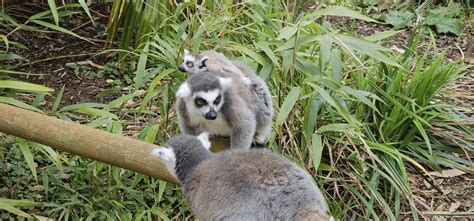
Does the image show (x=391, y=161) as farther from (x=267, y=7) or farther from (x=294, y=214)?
(x=294, y=214)

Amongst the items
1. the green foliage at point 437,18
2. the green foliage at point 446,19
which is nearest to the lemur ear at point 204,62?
the green foliage at point 437,18

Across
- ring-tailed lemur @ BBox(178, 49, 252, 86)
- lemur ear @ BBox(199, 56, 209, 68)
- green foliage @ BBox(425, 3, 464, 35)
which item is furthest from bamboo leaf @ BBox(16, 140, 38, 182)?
green foliage @ BBox(425, 3, 464, 35)

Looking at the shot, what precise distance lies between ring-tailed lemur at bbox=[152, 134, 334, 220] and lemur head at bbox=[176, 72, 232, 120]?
43 cm

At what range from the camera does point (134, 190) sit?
13.1ft

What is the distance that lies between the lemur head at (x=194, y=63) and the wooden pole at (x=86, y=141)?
0.68 meters

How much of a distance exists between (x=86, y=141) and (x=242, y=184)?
836 millimetres

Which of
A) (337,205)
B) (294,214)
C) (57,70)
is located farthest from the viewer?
(57,70)

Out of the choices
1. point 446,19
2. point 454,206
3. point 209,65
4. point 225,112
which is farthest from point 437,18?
point 225,112

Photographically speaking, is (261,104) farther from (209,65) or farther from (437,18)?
(437,18)

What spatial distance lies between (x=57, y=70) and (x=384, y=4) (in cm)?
295

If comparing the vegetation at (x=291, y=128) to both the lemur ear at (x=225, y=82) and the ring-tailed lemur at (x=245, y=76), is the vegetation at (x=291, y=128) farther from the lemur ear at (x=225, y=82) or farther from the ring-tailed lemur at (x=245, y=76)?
the lemur ear at (x=225, y=82)

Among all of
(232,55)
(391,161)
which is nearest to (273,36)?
(232,55)

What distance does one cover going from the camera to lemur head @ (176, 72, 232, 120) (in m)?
2.84

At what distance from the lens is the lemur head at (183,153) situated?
227 cm
